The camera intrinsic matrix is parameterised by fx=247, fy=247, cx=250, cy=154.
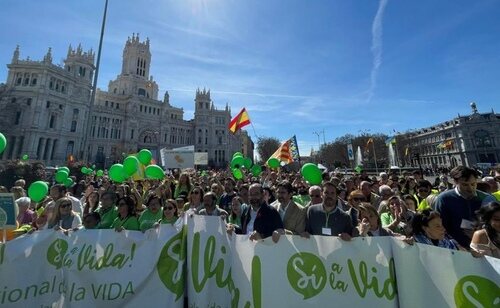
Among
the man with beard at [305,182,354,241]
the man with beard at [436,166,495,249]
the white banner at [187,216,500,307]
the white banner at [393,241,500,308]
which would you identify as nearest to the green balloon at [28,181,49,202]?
the white banner at [187,216,500,307]

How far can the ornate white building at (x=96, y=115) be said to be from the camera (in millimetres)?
50656

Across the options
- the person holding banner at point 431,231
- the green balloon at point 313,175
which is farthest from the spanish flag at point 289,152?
the person holding banner at point 431,231

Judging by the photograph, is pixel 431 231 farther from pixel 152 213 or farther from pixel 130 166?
pixel 130 166

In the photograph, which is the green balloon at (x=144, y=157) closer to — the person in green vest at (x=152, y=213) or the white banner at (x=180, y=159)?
the white banner at (x=180, y=159)

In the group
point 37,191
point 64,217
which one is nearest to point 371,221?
point 64,217

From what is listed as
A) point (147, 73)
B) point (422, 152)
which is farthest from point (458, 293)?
point (422, 152)

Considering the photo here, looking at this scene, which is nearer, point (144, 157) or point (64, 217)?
point (64, 217)

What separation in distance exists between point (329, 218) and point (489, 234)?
6.18 feet

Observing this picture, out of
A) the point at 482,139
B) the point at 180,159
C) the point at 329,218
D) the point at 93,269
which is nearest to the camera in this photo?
the point at 93,269

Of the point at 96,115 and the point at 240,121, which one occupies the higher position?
the point at 96,115

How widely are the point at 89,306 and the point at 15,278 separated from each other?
118 centimetres

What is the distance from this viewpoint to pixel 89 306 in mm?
3736

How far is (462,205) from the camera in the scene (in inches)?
146

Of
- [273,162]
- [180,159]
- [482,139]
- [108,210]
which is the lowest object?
[108,210]
